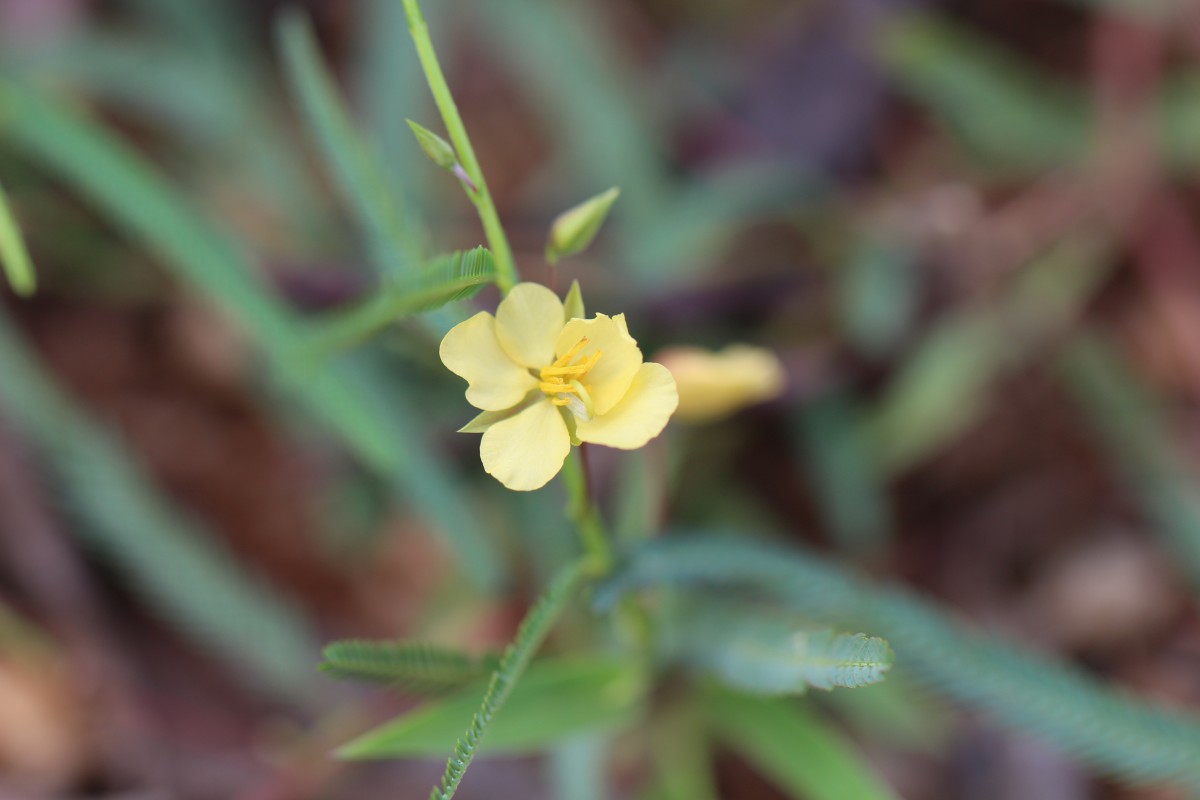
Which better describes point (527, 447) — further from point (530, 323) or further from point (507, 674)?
point (507, 674)

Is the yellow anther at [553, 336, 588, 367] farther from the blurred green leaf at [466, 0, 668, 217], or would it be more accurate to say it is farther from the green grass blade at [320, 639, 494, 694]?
the blurred green leaf at [466, 0, 668, 217]

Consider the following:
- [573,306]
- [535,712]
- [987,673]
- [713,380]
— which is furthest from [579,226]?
[987,673]

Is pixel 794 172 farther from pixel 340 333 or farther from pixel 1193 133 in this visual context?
pixel 340 333

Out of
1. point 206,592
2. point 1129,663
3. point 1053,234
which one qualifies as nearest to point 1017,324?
point 1053,234

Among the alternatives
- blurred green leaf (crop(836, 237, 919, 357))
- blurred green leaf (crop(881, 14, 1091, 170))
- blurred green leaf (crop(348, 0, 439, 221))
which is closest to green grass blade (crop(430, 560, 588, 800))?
blurred green leaf (crop(836, 237, 919, 357))

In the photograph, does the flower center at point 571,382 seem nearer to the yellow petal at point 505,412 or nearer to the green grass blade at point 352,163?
the yellow petal at point 505,412

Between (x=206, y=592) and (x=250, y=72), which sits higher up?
(x=250, y=72)

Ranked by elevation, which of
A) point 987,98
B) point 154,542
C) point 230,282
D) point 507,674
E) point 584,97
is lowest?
point 507,674
